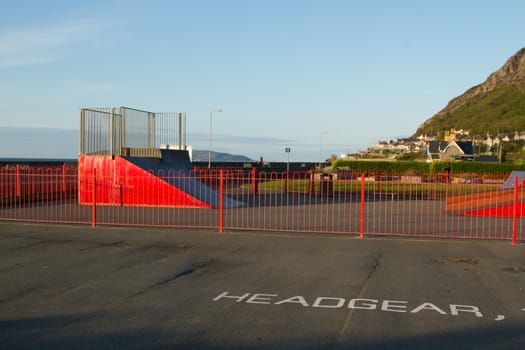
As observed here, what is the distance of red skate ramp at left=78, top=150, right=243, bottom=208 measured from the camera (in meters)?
21.9

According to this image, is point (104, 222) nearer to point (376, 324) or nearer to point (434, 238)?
point (434, 238)

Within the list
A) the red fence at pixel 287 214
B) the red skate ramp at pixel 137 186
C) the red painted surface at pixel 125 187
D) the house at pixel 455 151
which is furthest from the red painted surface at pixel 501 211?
the house at pixel 455 151

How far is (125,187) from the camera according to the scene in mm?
22859

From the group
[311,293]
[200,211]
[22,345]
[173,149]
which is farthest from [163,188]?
[22,345]

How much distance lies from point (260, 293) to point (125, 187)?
15812mm

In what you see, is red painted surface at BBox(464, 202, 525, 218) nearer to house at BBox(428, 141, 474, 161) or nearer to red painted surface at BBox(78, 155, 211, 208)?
red painted surface at BBox(78, 155, 211, 208)

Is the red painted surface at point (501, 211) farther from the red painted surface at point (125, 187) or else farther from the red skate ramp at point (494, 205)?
the red painted surface at point (125, 187)

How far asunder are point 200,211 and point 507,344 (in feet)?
51.2

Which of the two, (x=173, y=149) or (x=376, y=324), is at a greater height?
(x=173, y=149)

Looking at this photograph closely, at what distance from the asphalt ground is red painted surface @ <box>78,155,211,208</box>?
8.07 metres

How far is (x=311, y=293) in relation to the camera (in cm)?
827

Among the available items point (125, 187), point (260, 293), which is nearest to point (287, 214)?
point (125, 187)

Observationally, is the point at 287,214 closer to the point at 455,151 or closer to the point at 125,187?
the point at 125,187

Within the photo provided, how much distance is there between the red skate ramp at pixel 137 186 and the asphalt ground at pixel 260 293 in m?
8.10
